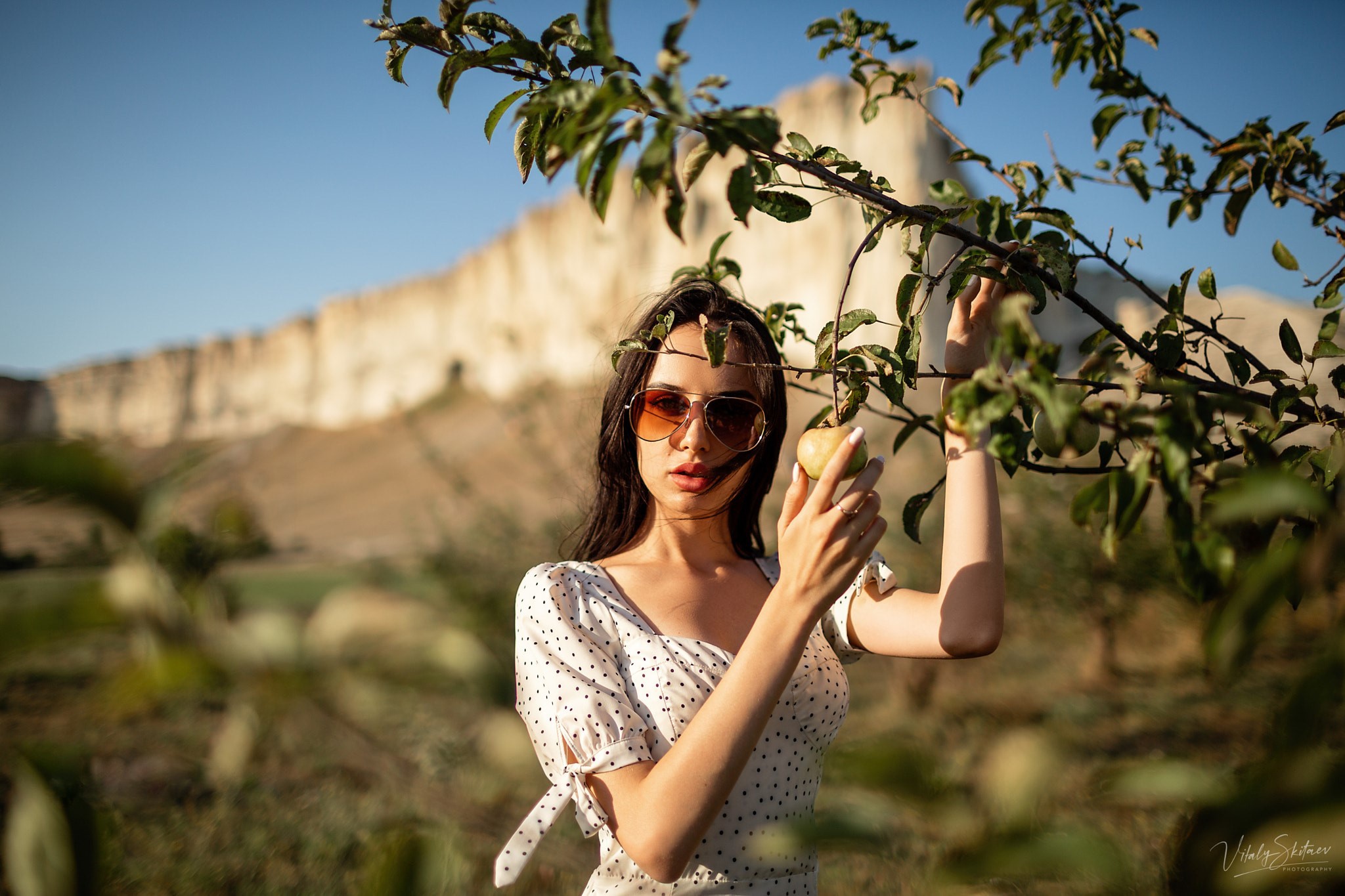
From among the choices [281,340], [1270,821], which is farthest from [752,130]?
[281,340]

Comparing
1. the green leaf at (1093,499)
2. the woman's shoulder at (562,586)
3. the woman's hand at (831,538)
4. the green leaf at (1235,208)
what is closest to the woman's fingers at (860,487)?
the woman's hand at (831,538)

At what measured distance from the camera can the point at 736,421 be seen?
4.93ft

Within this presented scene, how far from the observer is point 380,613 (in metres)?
0.46

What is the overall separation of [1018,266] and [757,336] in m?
0.61

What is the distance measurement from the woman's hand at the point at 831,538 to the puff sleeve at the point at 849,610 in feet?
1.32

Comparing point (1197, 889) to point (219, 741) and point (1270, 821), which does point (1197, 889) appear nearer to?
point (1270, 821)

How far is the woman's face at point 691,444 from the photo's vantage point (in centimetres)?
148

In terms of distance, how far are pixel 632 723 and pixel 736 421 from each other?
1.89ft

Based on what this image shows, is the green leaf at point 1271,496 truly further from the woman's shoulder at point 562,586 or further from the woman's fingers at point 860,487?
the woman's shoulder at point 562,586

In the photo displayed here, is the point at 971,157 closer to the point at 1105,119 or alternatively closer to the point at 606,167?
the point at 1105,119

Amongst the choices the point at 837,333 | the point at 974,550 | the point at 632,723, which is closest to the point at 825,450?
the point at 837,333

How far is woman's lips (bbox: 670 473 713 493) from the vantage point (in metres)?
1.50

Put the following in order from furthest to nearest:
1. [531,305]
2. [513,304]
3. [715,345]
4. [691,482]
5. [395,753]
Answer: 1. [513,304]
2. [531,305]
3. [691,482]
4. [715,345]
5. [395,753]

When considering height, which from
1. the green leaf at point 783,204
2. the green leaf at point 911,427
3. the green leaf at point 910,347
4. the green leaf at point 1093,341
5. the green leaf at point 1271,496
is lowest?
the green leaf at point 1271,496
